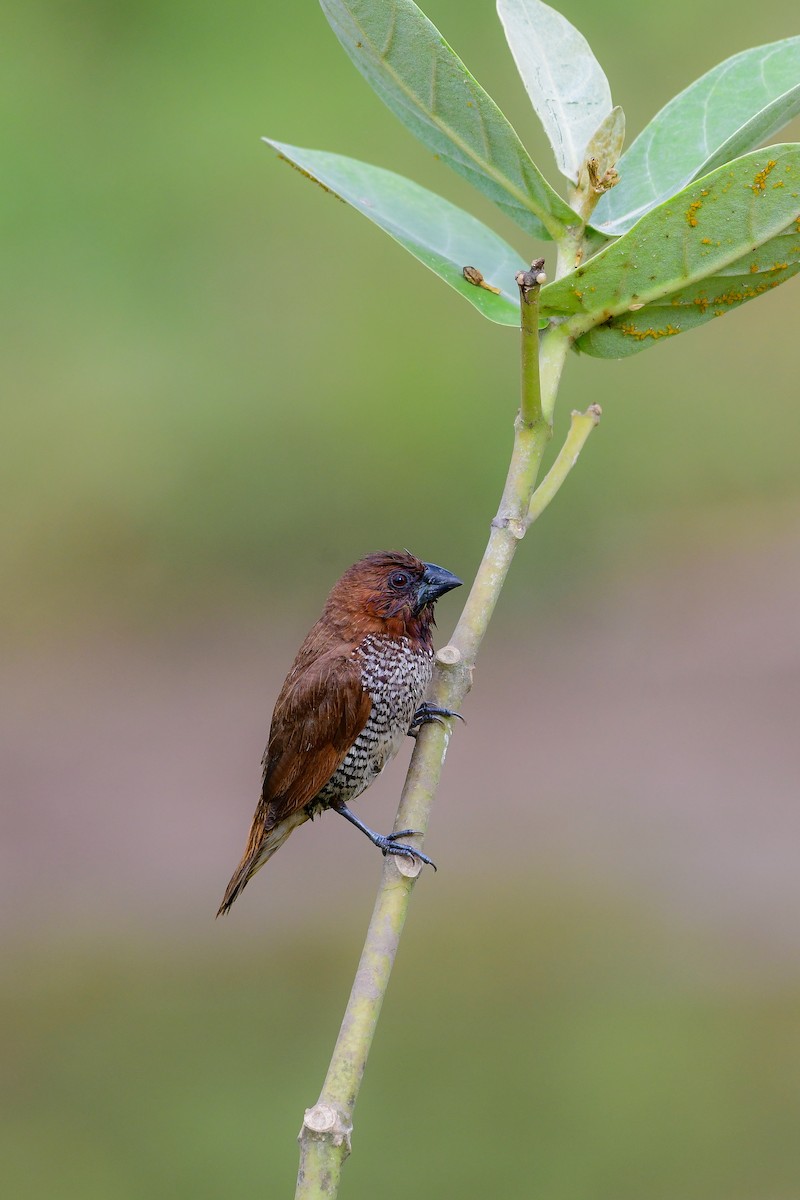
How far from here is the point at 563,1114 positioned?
423cm

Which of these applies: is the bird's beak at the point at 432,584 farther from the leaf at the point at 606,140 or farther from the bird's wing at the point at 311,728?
the leaf at the point at 606,140

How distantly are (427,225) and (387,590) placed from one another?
868 millimetres

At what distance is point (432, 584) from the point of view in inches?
75.9

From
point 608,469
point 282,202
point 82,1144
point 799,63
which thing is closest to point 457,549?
point 608,469

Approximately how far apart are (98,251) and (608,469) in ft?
8.03

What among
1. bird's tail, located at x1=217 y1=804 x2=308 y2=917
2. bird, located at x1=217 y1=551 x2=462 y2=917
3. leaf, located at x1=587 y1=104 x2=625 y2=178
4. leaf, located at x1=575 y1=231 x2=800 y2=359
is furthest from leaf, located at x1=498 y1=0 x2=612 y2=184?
bird's tail, located at x1=217 y1=804 x2=308 y2=917

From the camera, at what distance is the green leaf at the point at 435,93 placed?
928mm

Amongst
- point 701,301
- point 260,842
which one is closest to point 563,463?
point 701,301

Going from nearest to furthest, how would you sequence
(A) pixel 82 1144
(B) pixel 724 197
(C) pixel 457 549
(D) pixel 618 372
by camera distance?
(B) pixel 724 197 < (A) pixel 82 1144 < (C) pixel 457 549 < (D) pixel 618 372

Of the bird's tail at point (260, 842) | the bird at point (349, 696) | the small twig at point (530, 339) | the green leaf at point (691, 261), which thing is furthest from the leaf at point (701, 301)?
the bird's tail at point (260, 842)

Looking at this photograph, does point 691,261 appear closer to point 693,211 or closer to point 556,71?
point 693,211

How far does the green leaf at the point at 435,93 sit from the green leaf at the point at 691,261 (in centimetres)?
9

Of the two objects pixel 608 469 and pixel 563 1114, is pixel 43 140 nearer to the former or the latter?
pixel 608 469

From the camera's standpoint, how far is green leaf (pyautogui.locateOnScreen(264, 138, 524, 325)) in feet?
3.41
